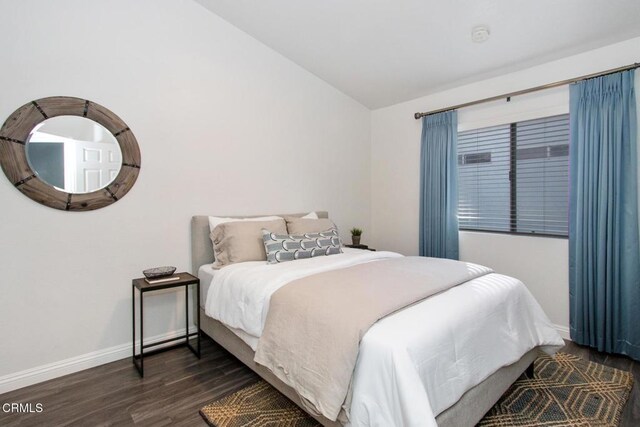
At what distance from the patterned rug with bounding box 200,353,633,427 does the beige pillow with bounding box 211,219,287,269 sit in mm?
939

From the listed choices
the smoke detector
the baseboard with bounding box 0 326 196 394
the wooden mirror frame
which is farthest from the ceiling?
the baseboard with bounding box 0 326 196 394

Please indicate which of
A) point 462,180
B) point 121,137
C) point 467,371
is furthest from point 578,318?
point 121,137

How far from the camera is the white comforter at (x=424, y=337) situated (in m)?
1.22

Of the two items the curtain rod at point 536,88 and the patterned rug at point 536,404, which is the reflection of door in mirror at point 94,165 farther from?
the curtain rod at point 536,88

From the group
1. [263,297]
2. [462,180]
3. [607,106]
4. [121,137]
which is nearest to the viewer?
[263,297]

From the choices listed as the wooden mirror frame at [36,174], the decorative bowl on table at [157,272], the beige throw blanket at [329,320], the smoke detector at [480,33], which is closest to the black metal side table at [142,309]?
the decorative bowl on table at [157,272]

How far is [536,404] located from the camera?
188cm

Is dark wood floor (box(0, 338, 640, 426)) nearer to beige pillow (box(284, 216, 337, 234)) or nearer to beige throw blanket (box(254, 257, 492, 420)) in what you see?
beige throw blanket (box(254, 257, 492, 420))

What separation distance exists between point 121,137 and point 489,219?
11.5ft

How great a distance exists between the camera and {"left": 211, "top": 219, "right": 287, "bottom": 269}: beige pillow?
258 centimetres

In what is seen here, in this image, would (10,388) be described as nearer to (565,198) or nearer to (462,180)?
(462,180)

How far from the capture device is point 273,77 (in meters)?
3.39

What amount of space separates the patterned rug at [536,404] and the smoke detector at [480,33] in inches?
104

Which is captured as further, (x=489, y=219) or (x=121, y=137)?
(x=489, y=219)
